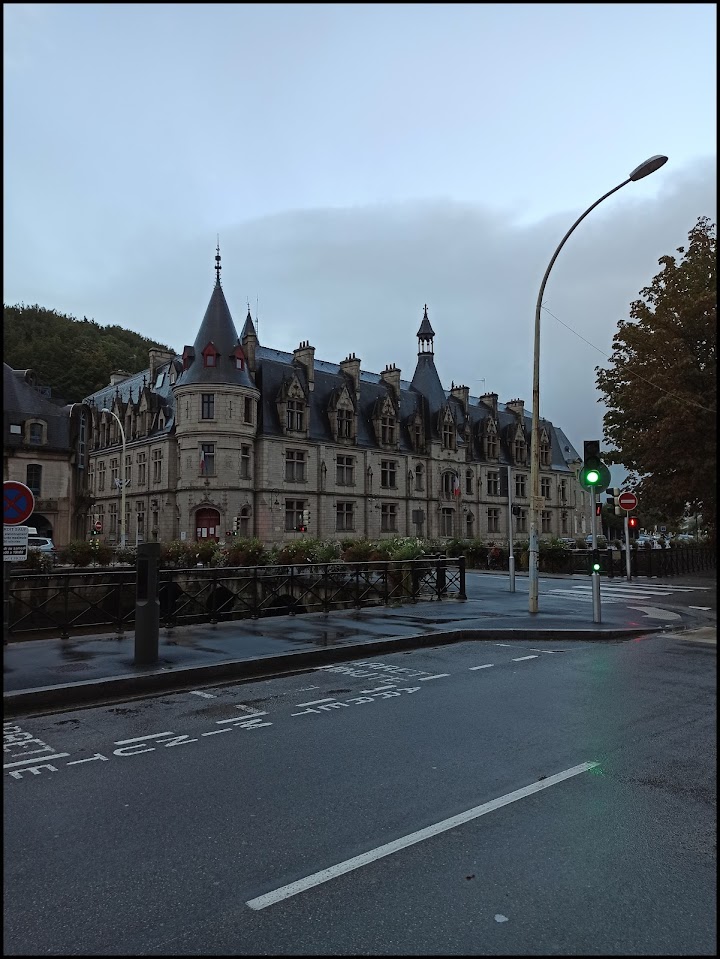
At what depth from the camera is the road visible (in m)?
3.37

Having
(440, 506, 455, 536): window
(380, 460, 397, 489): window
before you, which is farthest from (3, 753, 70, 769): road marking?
(440, 506, 455, 536): window

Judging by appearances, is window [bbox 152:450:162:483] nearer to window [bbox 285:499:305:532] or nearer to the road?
window [bbox 285:499:305:532]

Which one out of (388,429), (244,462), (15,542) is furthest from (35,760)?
(388,429)

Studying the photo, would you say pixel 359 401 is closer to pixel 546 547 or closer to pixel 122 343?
pixel 546 547

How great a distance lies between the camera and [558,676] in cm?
966

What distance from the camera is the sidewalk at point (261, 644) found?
9109 mm

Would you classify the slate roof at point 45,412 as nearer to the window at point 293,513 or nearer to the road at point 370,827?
the window at point 293,513

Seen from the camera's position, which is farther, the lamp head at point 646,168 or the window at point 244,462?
the window at point 244,462

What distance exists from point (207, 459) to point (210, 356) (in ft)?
23.3

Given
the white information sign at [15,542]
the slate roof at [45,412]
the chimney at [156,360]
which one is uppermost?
the chimney at [156,360]

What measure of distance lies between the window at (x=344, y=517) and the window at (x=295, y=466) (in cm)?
403

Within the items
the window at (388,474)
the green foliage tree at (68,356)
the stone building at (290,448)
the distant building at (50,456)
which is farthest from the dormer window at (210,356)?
Result: the green foliage tree at (68,356)

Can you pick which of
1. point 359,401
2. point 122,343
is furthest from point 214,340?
point 122,343

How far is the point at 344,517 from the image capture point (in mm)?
52531
